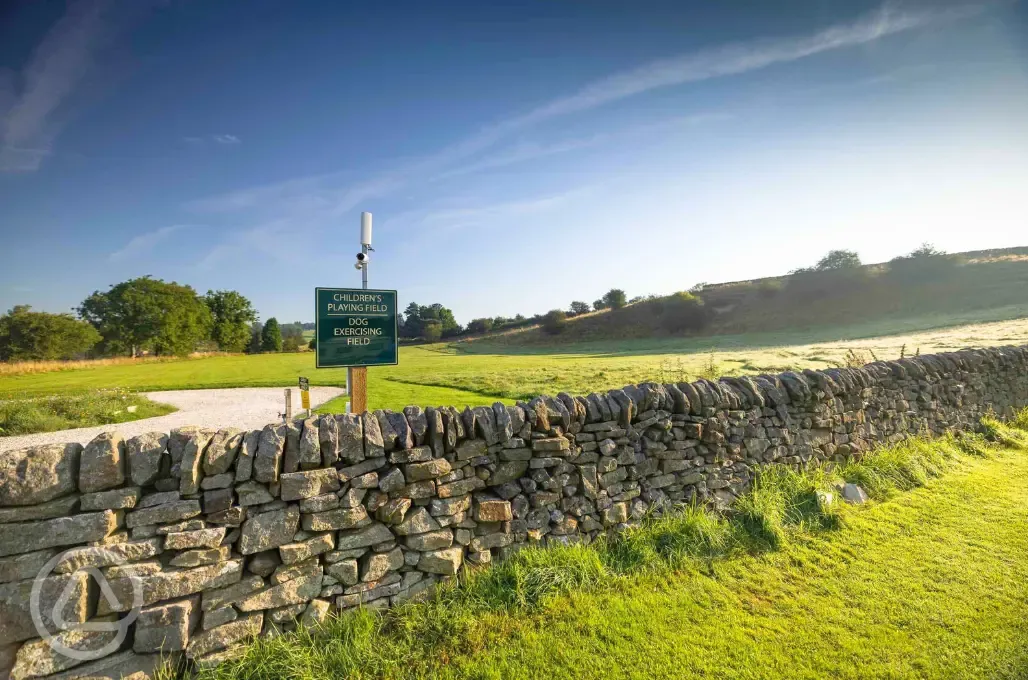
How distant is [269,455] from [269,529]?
55 cm

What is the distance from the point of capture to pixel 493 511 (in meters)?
3.61

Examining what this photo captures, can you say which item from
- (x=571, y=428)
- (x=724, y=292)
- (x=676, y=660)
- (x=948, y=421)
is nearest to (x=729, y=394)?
(x=571, y=428)

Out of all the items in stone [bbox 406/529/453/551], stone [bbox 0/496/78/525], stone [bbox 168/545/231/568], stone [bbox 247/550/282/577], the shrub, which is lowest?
stone [bbox 406/529/453/551]

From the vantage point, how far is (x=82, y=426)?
35.1 ft

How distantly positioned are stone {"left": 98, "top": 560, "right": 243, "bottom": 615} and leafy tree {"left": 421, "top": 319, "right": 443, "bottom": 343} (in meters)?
51.2

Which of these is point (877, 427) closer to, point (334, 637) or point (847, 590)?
point (847, 590)

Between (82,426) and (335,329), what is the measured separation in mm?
11045

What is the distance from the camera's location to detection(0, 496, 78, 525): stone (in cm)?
234

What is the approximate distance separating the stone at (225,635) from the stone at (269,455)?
3.36 ft

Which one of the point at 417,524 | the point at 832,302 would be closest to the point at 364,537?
the point at 417,524

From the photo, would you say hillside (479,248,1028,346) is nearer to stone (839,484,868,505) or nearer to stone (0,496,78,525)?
stone (839,484,868,505)

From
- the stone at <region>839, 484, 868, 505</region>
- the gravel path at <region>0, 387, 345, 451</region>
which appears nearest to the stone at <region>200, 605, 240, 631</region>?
the gravel path at <region>0, 387, 345, 451</region>

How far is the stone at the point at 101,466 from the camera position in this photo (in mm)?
2496

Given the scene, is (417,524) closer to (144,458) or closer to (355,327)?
(144,458)
